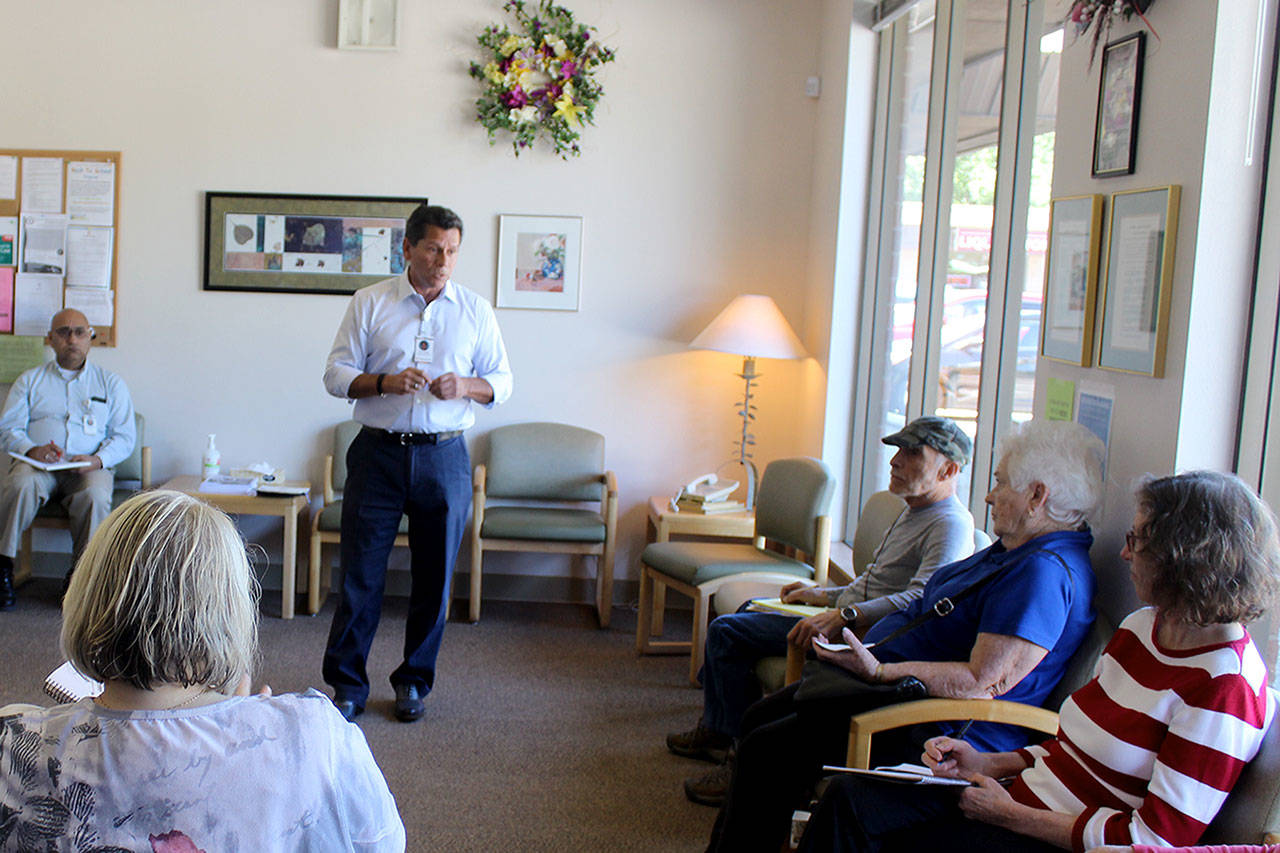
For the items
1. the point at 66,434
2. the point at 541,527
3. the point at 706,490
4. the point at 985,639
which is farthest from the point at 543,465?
the point at 985,639

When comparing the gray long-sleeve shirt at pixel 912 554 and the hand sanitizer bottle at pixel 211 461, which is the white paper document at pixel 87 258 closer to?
the hand sanitizer bottle at pixel 211 461

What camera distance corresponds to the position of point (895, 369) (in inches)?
191

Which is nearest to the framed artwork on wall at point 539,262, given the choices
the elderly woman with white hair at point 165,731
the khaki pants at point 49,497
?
the khaki pants at point 49,497

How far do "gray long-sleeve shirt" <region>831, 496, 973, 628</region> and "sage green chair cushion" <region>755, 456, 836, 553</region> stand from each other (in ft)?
3.57

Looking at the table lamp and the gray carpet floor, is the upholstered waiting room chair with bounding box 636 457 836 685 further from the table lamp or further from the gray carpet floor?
the table lamp

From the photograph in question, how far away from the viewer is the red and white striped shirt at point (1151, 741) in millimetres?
1845

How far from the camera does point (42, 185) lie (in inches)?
220

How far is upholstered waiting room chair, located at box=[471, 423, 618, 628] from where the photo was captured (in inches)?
209

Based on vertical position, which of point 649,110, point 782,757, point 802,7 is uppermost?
point 802,7

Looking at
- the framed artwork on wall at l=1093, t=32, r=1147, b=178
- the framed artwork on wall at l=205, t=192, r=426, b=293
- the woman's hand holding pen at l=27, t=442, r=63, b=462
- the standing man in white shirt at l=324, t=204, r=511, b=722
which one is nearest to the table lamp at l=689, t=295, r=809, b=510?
the standing man in white shirt at l=324, t=204, r=511, b=722

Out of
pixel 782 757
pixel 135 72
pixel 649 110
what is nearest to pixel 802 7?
pixel 649 110

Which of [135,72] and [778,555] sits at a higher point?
[135,72]

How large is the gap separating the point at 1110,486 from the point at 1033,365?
92 cm

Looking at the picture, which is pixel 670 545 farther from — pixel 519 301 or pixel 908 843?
pixel 908 843
